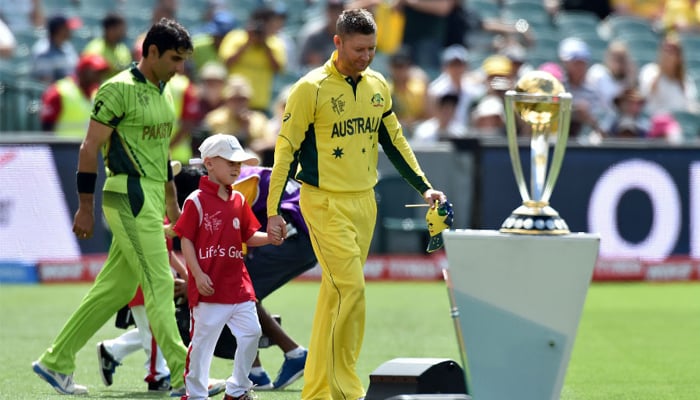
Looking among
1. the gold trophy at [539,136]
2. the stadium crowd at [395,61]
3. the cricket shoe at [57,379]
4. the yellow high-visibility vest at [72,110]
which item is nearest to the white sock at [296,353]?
the cricket shoe at [57,379]

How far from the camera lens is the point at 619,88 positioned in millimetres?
17641

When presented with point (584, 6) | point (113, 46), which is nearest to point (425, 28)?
point (584, 6)

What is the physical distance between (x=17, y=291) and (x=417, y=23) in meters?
7.27

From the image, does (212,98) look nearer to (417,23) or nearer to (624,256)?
(417,23)

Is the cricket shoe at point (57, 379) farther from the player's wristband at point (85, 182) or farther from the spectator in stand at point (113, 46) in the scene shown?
the spectator in stand at point (113, 46)

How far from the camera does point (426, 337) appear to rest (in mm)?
10781

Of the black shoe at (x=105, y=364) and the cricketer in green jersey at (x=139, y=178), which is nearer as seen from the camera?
the cricketer in green jersey at (x=139, y=178)

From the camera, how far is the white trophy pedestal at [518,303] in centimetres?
585

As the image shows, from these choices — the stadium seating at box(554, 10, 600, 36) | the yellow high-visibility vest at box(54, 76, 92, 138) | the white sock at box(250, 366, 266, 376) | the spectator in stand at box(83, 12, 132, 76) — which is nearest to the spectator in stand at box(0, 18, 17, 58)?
the spectator in stand at box(83, 12, 132, 76)

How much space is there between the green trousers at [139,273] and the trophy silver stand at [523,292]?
2.31 m

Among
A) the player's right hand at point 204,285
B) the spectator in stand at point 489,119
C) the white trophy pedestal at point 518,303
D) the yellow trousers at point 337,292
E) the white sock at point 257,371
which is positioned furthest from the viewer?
the spectator in stand at point 489,119

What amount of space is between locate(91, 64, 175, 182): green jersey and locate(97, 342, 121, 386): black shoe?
122 cm

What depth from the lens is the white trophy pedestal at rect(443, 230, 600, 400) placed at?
585 centimetres

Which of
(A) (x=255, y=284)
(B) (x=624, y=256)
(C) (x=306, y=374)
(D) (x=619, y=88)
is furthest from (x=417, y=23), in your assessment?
(C) (x=306, y=374)
